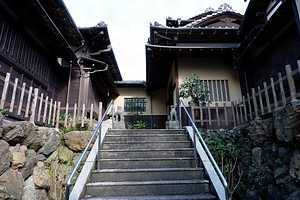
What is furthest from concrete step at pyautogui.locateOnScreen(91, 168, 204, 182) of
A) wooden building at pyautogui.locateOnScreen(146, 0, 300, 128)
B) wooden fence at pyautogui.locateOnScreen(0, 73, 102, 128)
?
wooden building at pyautogui.locateOnScreen(146, 0, 300, 128)

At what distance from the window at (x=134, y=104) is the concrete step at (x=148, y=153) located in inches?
323

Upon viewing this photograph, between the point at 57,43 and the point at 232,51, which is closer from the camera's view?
the point at 57,43

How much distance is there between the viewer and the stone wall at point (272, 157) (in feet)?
9.91

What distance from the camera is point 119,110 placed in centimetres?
734

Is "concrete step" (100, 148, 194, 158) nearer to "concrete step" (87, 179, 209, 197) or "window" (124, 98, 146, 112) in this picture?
"concrete step" (87, 179, 209, 197)

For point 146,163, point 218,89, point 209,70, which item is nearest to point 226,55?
point 209,70

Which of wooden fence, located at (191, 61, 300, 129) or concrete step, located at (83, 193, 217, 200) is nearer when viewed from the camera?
concrete step, located at (83, 193, 217, 200)

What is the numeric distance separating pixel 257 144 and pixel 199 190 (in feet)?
6.71

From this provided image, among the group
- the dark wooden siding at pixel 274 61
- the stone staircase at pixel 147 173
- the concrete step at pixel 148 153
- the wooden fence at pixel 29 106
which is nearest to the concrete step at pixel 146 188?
the stone staircase at pixel 147 173

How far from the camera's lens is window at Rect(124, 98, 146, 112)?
12.1 metres

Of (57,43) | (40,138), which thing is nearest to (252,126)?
(40,138)

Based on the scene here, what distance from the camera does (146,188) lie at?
2941 millimetres

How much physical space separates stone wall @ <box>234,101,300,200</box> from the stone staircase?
1.43 metres

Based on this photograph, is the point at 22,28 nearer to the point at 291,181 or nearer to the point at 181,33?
the point at 181,33
